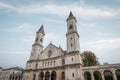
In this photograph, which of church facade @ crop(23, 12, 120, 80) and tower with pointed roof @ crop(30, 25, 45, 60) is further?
tower with pointed roof @ crop(30, 25, 45, 60)

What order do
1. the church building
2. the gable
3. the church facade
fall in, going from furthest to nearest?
1. the gable
2. the church building
3. the church facade

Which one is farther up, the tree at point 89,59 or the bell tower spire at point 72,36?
the bell tower spire at point 72,36

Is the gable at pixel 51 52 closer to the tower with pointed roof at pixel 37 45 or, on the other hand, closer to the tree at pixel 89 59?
the tower with pointed roof at pixel 37 45

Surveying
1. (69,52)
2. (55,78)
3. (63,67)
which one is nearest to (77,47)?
(69,52)

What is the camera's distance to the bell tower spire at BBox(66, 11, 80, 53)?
98.9 feet

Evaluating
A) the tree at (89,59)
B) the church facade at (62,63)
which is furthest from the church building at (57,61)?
the tree at (89,59)

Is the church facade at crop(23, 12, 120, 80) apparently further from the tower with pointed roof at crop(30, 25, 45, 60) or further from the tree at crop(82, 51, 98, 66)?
the tree at crop(82, 51, 98, 66)

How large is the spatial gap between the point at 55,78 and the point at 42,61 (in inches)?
312

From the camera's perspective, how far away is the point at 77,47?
29797 millimetres

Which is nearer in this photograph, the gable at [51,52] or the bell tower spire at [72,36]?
the bell tower spire at [72,36]

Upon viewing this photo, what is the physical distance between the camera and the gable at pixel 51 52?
Result: 33.1 metres

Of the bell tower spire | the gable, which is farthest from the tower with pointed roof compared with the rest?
the bell tower spire

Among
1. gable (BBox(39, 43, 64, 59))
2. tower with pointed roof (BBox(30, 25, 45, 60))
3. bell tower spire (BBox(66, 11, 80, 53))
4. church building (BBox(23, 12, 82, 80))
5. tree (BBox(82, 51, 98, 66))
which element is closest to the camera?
church building (BBox(23, 12, 82, 80))

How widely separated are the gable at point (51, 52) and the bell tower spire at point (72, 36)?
4109 mm
